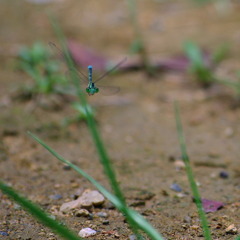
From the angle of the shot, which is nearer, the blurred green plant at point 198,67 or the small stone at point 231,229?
the small stone at point 231,229

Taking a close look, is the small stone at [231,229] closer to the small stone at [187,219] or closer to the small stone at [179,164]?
the small stone at [187,219]

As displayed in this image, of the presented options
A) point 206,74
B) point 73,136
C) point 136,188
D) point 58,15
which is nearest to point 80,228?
point 136,188

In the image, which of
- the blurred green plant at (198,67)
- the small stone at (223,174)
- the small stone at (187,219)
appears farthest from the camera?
the blurred green plant at (198,67)

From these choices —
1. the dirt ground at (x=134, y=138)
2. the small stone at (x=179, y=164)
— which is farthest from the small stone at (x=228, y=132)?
the small stone at (x=179, y=164)

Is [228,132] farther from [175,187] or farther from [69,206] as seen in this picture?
[69,206]

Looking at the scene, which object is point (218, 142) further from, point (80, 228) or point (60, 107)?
point (80, 228)

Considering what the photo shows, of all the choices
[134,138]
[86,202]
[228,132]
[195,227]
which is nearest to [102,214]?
[86,202]

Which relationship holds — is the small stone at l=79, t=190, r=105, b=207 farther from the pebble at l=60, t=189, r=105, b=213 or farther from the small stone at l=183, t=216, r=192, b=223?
the small stone at l=183, t=216, r=192, b=223
